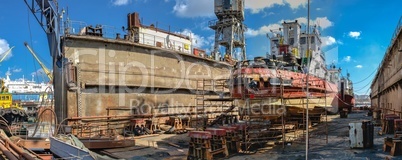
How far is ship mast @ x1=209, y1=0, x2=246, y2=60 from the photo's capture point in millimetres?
40044

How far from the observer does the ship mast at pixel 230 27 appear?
4004cm

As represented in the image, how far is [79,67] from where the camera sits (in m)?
16.4

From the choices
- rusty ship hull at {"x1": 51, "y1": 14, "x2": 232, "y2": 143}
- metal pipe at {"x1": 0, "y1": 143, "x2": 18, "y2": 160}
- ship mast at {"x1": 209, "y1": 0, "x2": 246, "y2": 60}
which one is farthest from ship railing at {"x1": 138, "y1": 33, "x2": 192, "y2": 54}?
metal pipe at {"x1": 0, "y1": 143, "x2": 18, "y2": 160}

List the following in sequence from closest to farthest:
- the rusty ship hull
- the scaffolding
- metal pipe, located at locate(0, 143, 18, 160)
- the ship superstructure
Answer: metal pipe, located at locate(0, 143, 18, 160)
the ship superstructure
the rusty ship hull
the scaffolding

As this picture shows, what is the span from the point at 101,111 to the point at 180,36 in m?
17.1

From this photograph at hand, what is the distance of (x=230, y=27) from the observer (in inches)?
1581

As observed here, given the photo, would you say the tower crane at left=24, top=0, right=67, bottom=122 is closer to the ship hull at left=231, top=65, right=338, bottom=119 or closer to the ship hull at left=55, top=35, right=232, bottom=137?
the ship hull at left=55, top=35, right=232, bottom=137

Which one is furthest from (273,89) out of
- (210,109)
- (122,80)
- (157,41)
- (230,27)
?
(230,27)

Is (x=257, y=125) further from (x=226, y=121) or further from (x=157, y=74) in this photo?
(x=157, y=74)

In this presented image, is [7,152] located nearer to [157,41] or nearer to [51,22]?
[51,22]

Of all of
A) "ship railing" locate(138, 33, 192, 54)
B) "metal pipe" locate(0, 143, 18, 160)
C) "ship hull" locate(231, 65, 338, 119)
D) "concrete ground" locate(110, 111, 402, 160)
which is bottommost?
"concrete ground" locate(110, 111, 402, 160)

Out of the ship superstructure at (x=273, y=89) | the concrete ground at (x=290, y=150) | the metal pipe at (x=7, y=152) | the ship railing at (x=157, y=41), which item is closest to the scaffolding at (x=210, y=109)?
the ship superstructure at (x=273, y=89)

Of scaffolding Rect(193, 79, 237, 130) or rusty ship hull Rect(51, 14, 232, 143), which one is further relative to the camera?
scaffolding Rect(193, 79, 237, 130)

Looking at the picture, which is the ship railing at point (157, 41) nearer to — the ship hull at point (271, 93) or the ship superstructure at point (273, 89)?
the ship superstructure at point (273, 89)
